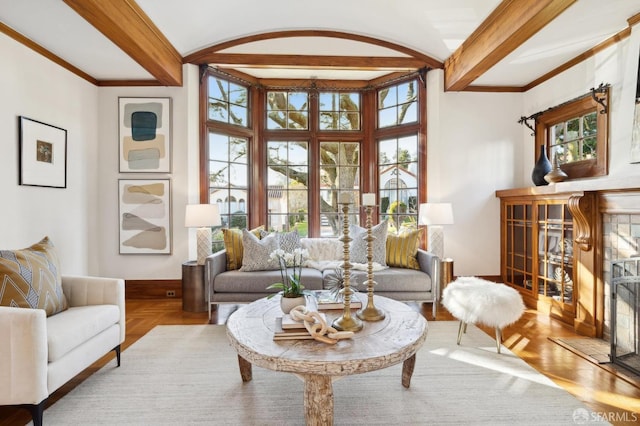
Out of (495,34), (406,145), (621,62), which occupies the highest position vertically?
(495,34)

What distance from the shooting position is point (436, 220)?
3803 mm

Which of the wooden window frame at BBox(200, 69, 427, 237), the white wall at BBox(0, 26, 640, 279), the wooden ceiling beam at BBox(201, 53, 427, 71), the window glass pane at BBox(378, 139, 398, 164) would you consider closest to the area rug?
the white wall at BBox(0, 26, 640, 279)

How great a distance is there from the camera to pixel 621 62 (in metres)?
2.99

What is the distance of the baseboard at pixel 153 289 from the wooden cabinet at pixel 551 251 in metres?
4.09

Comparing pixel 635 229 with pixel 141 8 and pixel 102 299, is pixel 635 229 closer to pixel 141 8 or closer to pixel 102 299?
pixel 102 299

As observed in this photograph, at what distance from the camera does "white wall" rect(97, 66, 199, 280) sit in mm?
4188

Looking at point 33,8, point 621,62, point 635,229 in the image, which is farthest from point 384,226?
point 33,8

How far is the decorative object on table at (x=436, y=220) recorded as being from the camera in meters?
3.81

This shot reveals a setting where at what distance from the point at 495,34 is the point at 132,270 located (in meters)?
4.69

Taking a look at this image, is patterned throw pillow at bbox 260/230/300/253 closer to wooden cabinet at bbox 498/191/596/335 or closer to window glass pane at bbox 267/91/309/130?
window glass pane at bbox 267/91/309/130

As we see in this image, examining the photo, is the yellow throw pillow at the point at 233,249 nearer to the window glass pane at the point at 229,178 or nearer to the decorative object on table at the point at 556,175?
the window glass pane at the point at 229,178

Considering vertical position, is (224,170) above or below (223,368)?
above

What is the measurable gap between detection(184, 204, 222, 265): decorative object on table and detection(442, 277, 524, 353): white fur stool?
251cm

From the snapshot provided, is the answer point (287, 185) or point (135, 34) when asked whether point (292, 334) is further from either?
point (287, 185)
